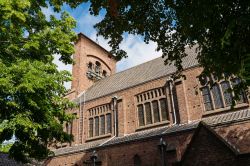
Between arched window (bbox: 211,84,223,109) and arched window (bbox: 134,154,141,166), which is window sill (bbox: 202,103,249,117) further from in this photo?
arched window (bbox: 134,154,141,166)

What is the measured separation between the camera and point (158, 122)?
67.9ft

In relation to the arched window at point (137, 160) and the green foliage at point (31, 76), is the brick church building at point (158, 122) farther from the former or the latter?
the green foliage at point (31, 76)

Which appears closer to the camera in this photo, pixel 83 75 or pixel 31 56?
pixel 31 56

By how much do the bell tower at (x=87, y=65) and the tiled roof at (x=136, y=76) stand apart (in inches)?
81.4

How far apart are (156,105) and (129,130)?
305cm

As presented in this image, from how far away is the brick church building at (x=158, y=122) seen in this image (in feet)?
44.7

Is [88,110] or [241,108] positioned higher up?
[88,110]

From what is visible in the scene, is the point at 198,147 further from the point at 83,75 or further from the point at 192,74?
the point at 83,75

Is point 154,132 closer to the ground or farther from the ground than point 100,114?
closer to the ground

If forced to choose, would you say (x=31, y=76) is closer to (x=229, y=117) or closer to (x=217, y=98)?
(x=229, y=117)

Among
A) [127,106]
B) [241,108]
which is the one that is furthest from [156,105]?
[241,108]

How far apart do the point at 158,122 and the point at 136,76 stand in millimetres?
6724

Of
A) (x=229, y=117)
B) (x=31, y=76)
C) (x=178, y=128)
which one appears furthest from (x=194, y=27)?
(x=178, y=128)

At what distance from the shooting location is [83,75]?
32062 mm
